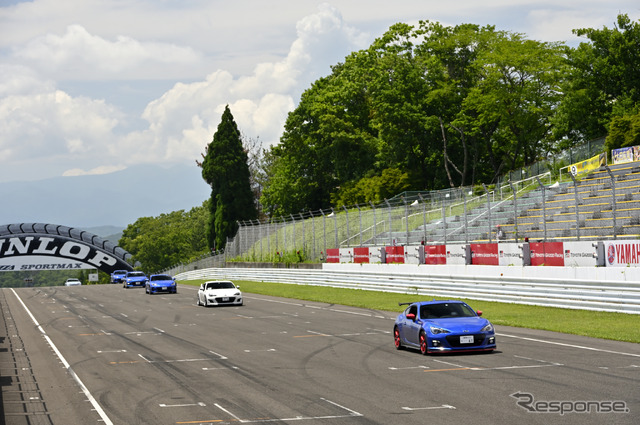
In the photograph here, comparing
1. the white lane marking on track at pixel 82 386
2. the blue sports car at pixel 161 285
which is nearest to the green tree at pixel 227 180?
the blue sports car at pixel 161 285

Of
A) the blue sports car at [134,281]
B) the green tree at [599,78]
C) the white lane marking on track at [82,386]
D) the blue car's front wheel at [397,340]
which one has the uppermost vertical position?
the green tree at [599,78]

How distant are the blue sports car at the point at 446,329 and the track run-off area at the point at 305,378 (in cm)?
27

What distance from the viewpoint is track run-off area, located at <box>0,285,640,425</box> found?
37.6 ft

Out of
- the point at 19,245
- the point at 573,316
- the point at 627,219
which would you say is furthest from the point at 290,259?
the point at 19,245

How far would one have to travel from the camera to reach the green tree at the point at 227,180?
8619 centimetres

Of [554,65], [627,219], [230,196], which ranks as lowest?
[627,219]

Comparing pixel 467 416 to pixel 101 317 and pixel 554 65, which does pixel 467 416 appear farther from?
pixel 554 65

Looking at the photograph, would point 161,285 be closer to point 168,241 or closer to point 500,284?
point 500,284

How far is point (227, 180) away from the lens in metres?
86.9

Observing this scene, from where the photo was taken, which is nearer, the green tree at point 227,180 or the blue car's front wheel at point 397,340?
the blue car's front wheel at point 397,340

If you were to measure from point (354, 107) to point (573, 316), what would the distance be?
59.8m

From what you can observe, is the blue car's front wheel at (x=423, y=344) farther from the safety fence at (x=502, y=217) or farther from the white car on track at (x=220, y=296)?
the white car on track at (x=220, y=296)

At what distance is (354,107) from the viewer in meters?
82.7

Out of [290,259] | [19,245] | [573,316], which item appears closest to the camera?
Answer: [573,316]
